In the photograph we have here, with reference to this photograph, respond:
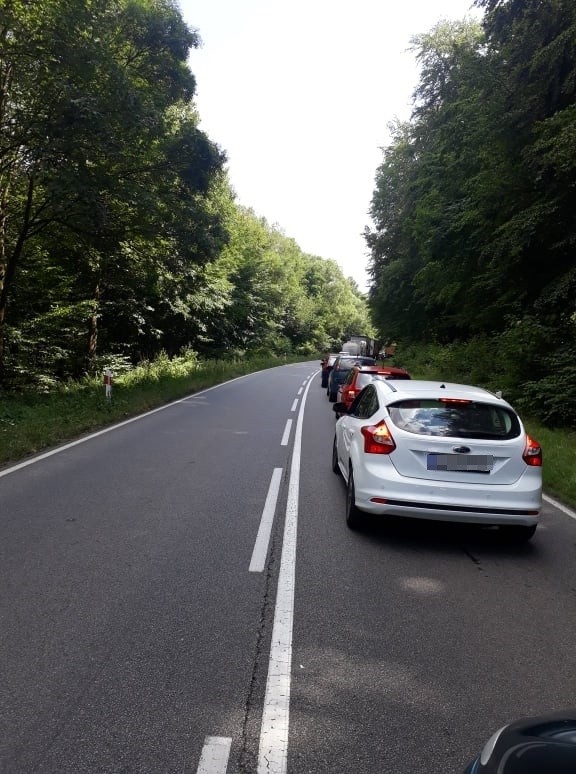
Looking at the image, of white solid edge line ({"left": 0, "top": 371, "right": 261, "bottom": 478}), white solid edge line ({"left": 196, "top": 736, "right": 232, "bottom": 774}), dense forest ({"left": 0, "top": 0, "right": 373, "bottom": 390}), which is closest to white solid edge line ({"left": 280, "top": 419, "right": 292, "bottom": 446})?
white solid edge line ({"left": 0, "top": 371, "right": 261, "bottom": 478})

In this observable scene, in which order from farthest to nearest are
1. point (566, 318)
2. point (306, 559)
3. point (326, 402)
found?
point (326, 402) → point (566, 318) → point (306, 559)

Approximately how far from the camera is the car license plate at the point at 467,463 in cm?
513

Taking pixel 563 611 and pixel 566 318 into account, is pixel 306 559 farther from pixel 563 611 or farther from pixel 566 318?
pixel 566 318

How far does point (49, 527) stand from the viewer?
18.0 ft

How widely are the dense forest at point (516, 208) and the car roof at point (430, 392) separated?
20.9 feet

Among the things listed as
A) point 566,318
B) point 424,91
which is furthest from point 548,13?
point 424,91

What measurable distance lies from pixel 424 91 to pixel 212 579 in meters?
32.3

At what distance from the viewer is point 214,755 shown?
96.7 inches

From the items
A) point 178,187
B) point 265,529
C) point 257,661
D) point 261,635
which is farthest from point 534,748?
point 178,187

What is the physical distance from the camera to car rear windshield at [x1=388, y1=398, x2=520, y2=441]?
5.32m

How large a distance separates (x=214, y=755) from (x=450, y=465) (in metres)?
3.38

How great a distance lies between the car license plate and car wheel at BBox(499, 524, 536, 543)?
2.40 ft

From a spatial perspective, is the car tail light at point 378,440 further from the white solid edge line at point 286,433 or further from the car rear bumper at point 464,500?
the white solid edge line at point 286,433

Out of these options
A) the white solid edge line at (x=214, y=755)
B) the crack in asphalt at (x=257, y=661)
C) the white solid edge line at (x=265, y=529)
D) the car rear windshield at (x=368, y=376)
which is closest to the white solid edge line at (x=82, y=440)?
the white solid edge line at (x=265, y=529)
